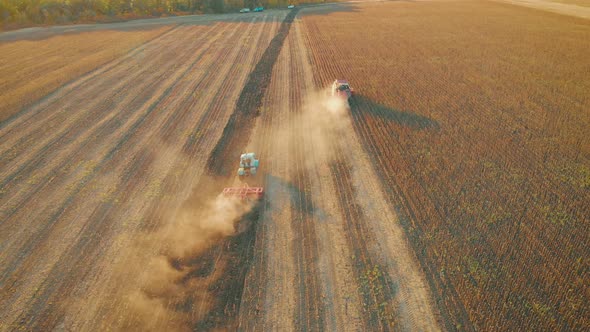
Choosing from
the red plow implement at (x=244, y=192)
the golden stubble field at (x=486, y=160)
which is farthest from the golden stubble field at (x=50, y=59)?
the golden stubble field at (x=486, y=160)

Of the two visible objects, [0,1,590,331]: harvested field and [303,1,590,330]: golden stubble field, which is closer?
[0,1,590,331]: harvested field

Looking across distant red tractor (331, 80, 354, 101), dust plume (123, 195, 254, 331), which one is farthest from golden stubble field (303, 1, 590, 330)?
dust plume (123, 195, 254, 331)

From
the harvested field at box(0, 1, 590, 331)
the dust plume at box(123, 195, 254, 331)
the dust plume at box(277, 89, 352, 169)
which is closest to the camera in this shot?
the dust plume at box(123, 195, 254, 331)

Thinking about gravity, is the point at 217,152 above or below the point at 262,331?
above

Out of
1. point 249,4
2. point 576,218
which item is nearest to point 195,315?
point 576,218

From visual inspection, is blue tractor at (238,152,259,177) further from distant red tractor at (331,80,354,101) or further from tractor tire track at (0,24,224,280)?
distant red tractor at (331,80,354,101)

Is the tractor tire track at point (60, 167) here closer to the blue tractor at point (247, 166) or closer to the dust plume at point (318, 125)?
the blue tractor at point (247, 166)

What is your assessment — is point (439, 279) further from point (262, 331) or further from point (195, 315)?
point (195, 315)

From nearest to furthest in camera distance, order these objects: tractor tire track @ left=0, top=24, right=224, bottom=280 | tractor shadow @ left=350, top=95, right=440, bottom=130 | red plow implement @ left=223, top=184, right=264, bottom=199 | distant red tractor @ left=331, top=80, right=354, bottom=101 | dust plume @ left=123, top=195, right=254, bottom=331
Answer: dust plume @ left=123, top=195, right=254, bottom=331
tractor tire track @ left=0, top=24, right=224, bottom=280
red plow implement @ left=223, top=184, right=264, bottom=199
tractor shadow @ left=350, top=95, right=440, bottom=130
distant red tractor @ left=331, top=80, right=354, bottom=101
